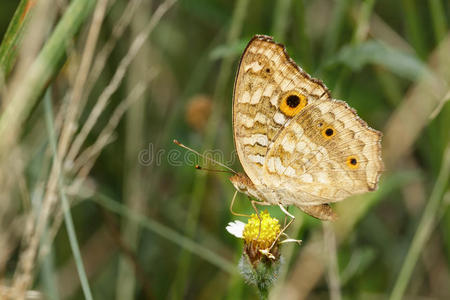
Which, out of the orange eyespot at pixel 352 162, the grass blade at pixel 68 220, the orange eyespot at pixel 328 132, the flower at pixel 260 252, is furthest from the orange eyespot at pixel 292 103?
the grass blade at pixel 68 220

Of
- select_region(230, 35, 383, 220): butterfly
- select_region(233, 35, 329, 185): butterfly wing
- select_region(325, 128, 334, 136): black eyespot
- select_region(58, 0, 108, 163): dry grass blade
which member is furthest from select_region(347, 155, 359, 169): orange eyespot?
select_region(58, 0, 108, 163): dry grass blade

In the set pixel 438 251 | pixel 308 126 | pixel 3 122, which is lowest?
pixel 3 122

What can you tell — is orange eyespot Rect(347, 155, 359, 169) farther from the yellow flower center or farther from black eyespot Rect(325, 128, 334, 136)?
the yellow flower center

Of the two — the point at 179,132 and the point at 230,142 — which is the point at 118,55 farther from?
the point at 230,142

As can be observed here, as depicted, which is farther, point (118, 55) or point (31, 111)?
point (118, 55)

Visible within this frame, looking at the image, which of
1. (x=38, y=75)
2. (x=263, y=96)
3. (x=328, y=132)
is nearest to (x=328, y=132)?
(x=328, y=132)

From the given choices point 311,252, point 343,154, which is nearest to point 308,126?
point 343,154

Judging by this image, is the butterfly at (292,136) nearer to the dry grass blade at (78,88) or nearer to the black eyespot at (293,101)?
the black eyespot at (293,101)
